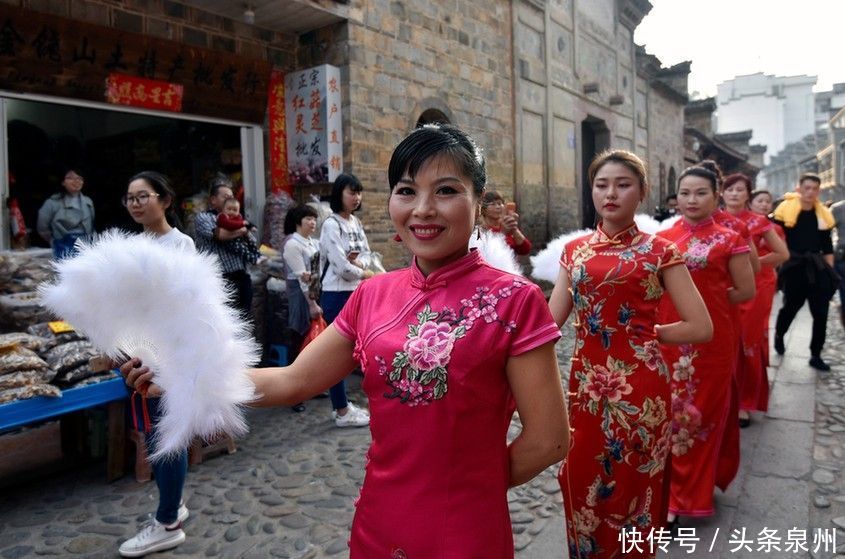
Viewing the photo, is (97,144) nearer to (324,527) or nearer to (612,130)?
(324,527)

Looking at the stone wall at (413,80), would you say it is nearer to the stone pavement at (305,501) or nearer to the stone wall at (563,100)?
the stone wall at (563,100)

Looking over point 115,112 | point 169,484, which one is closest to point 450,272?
point 169,484

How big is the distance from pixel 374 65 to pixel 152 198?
219 inches

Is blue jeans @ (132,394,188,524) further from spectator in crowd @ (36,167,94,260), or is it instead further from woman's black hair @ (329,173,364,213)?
spectator in crowd @ (36,167,94,260)

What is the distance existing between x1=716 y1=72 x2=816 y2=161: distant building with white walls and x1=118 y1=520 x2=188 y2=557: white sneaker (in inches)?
2390

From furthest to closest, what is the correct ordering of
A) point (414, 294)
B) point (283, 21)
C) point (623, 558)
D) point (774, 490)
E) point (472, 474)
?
point (283, 21) → point (774, 490) → point (623, 558) → point (414, 294) → point (472, 474)

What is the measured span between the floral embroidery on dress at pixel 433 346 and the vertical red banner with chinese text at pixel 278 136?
6823mm

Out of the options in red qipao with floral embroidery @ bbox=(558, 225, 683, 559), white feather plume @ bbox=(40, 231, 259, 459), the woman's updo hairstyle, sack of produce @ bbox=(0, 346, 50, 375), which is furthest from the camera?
the woman's updo hairstyle

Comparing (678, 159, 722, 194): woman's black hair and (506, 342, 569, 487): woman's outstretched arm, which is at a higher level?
(678, 159, 722, 194): woman's black hair

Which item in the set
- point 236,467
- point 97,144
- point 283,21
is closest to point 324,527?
point 236,467

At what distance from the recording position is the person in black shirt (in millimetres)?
6473

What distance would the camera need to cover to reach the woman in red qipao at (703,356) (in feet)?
10.6

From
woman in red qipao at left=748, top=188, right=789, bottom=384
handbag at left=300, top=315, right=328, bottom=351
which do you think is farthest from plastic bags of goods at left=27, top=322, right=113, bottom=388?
woman in red qipao at left=748, top=188, right=789, bottom=384

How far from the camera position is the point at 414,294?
1.48 metres
